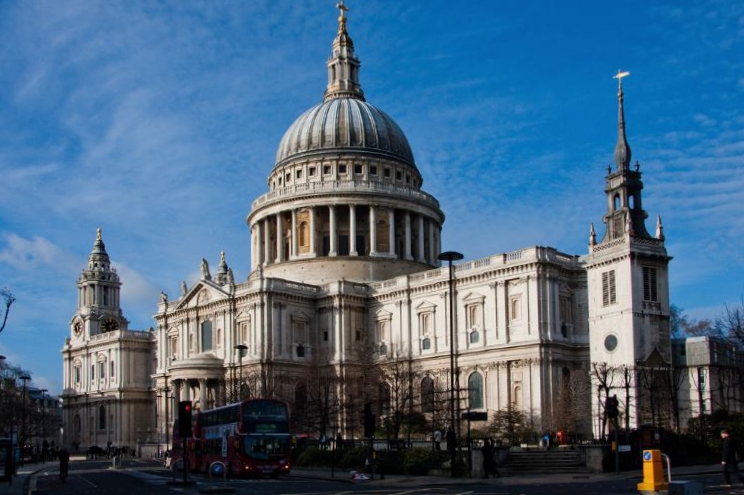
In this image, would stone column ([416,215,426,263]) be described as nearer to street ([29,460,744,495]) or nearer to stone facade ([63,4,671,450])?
stone facade ([63,4,671,450])

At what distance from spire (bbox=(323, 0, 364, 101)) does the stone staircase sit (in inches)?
3002

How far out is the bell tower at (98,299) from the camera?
146 metres

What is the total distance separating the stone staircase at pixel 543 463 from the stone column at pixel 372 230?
183 ft

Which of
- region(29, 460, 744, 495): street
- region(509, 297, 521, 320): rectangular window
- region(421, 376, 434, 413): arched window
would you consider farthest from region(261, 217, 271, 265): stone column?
region(29, 460, 744, 495): street

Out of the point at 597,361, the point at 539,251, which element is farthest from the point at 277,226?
the point at 597,361

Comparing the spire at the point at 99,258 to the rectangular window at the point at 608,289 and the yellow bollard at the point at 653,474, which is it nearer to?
the rectangular window at the point at 608,289

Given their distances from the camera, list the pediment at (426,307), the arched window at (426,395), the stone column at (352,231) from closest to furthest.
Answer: the arched window at (426,395) < the pediment at (426,307) < the stone column at (352,231)

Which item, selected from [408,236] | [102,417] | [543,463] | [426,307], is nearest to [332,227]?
[408,236]

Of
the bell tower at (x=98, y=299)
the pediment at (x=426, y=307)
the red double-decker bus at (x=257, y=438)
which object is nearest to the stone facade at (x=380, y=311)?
the pediment at (x=426, y=307)

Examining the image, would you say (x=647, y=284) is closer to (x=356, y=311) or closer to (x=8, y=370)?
(x=356, y=311)

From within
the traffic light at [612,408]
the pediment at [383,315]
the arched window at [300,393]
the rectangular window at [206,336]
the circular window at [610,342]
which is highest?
the pediment at [383,315]

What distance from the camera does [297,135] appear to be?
407 feet

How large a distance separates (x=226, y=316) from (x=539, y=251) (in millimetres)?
34057

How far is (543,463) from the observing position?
56688mm
